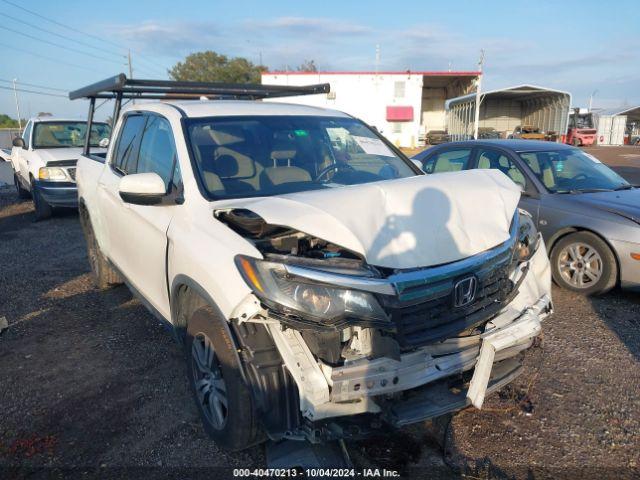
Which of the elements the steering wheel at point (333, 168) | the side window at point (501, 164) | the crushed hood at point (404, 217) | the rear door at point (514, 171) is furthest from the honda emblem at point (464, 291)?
the side window at point (501, 164)

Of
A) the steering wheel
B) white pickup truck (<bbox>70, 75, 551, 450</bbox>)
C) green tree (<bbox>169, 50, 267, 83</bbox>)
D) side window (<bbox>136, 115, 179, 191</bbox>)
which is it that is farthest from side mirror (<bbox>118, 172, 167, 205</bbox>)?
green tree (<bbox>169, 50, 267, 83</bbox>)

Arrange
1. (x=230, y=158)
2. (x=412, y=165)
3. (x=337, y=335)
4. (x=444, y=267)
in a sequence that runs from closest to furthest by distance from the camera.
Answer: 1. (x=337, y=335)
2. (x=444, y=267)
3. (x=230, y=158)
4. (x=412, y=165)

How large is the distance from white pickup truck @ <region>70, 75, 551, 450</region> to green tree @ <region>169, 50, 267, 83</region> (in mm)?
59232

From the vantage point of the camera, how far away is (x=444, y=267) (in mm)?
2344

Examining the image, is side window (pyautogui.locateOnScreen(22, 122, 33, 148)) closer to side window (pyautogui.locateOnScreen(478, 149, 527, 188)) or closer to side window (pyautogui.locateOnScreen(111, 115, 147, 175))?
side window (pyautogui.locateOnScreen(111, 115, 147, 175))

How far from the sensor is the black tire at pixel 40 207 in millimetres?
9329

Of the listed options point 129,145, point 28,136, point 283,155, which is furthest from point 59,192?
point 283,155

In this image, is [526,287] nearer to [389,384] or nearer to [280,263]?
[389,384]

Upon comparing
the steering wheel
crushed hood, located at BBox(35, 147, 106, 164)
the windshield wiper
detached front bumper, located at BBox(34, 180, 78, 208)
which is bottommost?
detached front bumper, located at BBox(34, 180, 78, 208)

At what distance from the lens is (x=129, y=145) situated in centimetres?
421

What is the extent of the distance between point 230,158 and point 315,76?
120ft

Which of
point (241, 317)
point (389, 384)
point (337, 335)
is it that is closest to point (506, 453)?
point (389, 384)

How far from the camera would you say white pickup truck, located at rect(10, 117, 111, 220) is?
29.9 feet

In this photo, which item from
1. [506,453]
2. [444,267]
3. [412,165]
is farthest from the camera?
[412,165]
